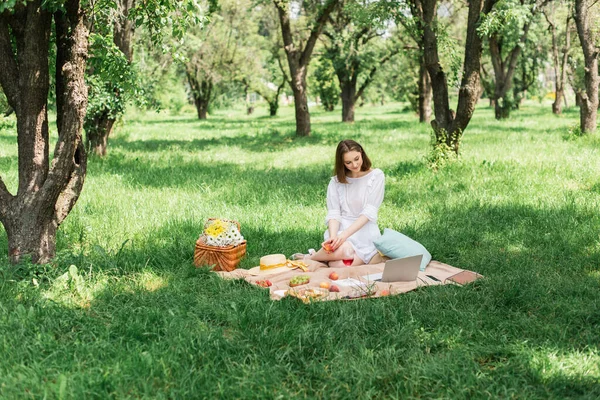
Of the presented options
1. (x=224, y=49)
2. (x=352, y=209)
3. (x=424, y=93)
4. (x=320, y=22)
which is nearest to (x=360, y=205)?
(x=352, y=209)

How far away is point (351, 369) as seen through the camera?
12.1 ft

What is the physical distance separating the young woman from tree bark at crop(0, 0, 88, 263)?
8.68 feet

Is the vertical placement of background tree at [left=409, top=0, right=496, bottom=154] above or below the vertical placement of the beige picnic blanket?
above

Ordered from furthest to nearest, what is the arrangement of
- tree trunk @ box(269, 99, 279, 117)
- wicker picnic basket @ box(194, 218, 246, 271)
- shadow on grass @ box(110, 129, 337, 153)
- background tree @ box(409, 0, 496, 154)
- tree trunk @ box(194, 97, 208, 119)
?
tree trunk @ box(269, 99, 279, 117) < tree trunk @ box(194, 97, 208, 119) < shadow on grass @ box(110, 129, 337, 153) < background tree @ box(409, 0, 496, 154) < wicker picnic basket @ box(194, 218, 246, 271)

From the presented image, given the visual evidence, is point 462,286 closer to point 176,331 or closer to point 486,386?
point 486,386

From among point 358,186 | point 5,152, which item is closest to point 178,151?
point 5,152

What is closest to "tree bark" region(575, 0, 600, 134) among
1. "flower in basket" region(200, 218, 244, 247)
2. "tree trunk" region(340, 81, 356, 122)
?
"flower in basket" region(200, 218, 244, 247)

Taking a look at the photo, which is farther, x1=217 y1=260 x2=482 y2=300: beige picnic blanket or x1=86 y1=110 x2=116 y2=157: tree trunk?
x1=86 y1=110 x2=116 y2=157: tree trunk

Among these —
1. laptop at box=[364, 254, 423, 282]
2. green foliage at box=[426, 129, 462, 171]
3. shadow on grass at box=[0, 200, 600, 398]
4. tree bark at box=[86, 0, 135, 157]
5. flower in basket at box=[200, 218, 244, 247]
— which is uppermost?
tree bark at box=[86, 0, 135, 157]

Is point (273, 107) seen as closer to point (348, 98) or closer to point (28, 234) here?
point (348, 98)

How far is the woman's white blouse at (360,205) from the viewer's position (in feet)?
20.4

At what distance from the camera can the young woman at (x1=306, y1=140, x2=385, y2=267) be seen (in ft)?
20.1

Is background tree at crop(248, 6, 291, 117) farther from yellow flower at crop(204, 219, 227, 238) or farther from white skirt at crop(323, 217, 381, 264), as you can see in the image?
yellow flower at crop(204, 219, 227, 238)

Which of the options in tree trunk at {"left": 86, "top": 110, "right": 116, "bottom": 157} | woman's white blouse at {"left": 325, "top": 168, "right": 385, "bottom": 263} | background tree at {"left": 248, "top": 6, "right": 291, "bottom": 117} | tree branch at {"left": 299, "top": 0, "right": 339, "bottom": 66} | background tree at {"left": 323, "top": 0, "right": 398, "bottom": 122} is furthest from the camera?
background tree at {"left": 248, "top": 6, "right": 291, "bottom": 117}
